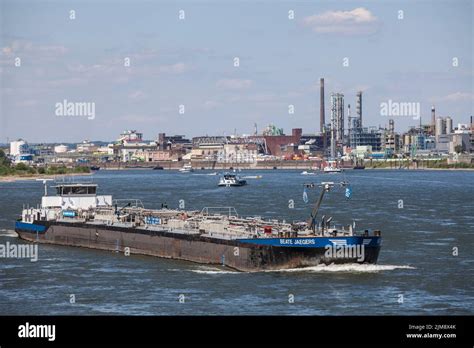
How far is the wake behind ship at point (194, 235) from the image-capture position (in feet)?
130

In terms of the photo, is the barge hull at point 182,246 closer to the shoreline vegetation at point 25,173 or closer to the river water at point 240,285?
the river water at point 240,285

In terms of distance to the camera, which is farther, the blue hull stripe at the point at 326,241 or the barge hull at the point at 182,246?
the barge hull at the point at 182,246

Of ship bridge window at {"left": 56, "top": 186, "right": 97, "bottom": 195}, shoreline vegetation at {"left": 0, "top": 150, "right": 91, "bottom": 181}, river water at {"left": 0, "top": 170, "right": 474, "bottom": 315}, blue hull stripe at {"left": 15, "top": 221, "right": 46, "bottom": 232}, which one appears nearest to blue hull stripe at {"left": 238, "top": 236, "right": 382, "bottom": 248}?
river water at {"left": 0, "top": 170, "right": 474, "bottom": 315}

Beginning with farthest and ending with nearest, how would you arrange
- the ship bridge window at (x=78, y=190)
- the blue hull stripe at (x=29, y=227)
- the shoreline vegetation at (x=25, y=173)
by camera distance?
the shoreline vegetation at (x=25, y=173), the ship bridge window at (x=78, y=190), the blue hull stripe at (x=29, y=227)

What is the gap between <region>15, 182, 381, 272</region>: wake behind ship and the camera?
39.8 m

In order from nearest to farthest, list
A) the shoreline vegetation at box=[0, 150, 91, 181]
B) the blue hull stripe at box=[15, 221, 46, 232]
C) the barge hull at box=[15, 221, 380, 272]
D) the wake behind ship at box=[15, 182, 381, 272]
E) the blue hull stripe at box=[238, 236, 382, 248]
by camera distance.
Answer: the blue hull stripe at box=[238, 236, 382, 248], the wake behind ship at box=[15, 182, 381, 272], the barge hull at box=[15, 221, 380, 272], the blue hull stripe at box=[15, 221, 46, 232], the shoreline vegetation at box=[0, 150, 91, 181]

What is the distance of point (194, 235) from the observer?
150 feet

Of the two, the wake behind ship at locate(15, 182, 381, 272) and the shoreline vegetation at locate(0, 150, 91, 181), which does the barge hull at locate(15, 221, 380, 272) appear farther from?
the shoreline vegetation at locate(0, 150, 91, 181)

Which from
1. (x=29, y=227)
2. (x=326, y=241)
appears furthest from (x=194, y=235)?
(x=29, y=227)

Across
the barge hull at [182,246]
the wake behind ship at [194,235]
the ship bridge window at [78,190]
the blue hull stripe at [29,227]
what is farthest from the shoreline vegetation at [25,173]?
the barge hull at [182,246]

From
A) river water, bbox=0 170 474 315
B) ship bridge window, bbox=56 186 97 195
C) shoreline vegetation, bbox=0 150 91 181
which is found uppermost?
ship bridge window, bbox=56 186 97 195
